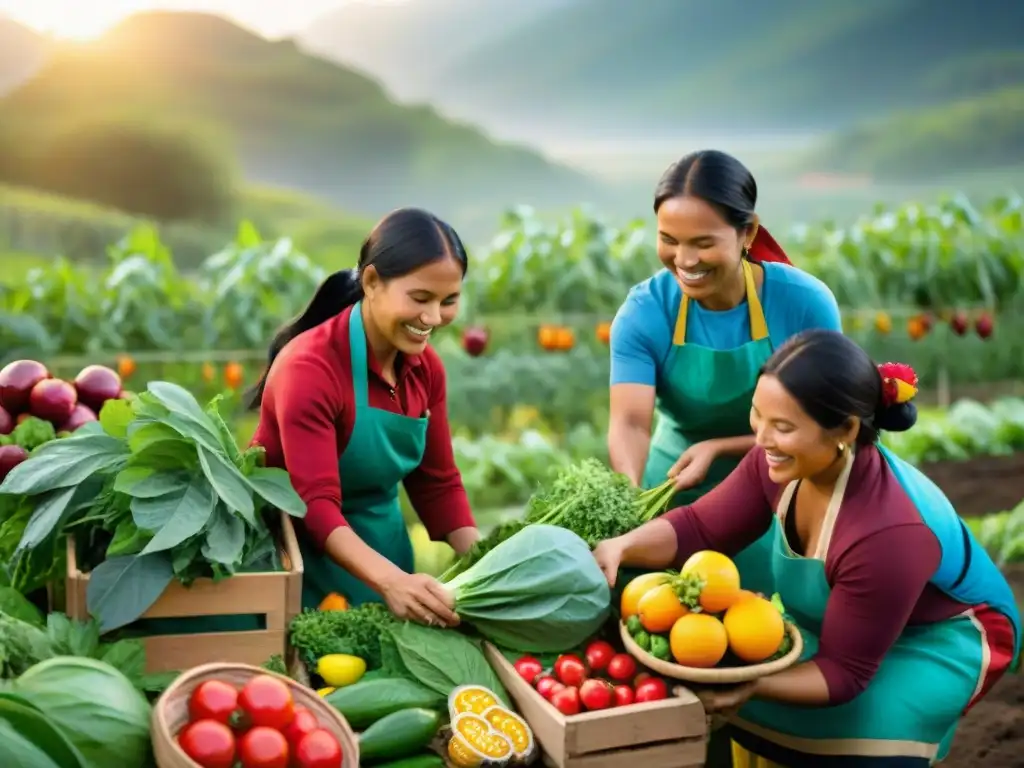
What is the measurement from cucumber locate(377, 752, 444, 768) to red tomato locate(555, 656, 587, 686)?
307mm

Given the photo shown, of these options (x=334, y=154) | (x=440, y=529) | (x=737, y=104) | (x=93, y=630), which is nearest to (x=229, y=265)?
(x=440, y=529)

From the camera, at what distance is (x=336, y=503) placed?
114 inches

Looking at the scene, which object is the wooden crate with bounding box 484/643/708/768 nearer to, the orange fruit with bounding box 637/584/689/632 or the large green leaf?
the orange fruit with bounding box 637/584/689/632

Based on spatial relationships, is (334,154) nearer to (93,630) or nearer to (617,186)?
(617,186)

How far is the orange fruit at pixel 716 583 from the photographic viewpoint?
244cm

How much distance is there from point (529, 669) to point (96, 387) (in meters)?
1.57

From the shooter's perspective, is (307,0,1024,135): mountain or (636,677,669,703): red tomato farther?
(307,0,1024,135): mountain

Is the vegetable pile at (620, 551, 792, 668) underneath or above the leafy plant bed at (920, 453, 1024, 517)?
above

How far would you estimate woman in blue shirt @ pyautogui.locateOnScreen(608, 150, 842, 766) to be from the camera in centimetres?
322

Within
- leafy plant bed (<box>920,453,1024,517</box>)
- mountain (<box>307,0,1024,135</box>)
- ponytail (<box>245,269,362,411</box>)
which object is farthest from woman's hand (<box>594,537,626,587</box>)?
mountain (<box>307,0,1024,135</box>)

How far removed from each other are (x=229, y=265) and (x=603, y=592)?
5.58 metres

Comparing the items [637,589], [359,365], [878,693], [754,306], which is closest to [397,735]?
[637,589]

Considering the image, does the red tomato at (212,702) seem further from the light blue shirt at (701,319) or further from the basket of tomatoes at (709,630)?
the light blue shirt at (701,319)

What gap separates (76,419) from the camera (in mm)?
3229
